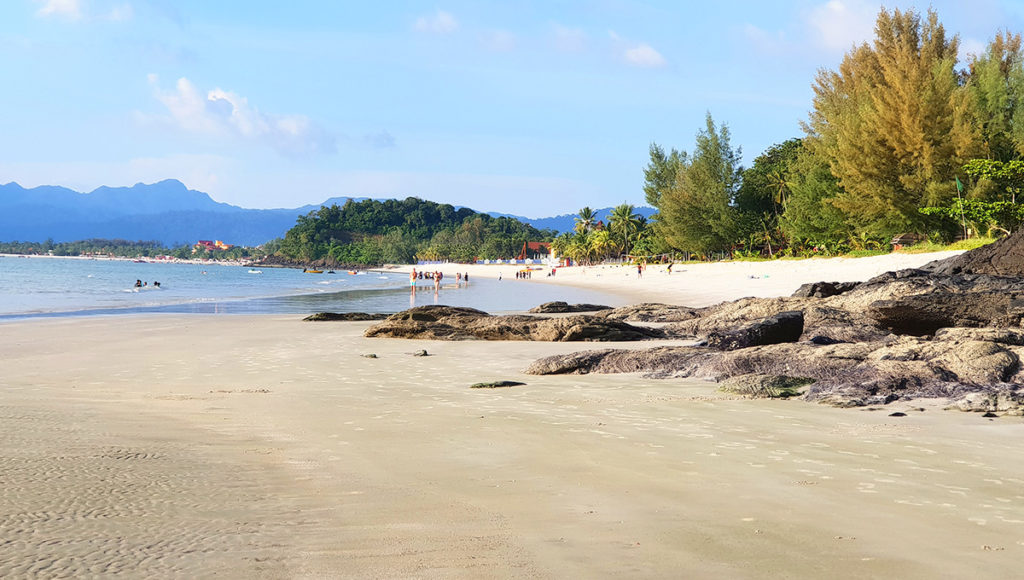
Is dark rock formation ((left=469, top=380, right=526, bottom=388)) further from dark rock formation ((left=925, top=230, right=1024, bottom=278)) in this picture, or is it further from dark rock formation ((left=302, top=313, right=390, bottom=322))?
dark rock formation ((left=302, top=313, right=390, bottom=322))

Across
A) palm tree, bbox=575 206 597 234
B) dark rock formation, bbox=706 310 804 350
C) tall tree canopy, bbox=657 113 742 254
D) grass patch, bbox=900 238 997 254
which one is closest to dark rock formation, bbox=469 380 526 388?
dark rock formation, bbox=706 310 804 350

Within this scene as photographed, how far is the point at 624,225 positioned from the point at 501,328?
114698mm

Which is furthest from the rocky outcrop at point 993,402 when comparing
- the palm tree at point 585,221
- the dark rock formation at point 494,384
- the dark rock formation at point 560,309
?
the palm tree at point 585,221

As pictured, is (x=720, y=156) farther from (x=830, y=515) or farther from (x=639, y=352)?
(x=830, y=515)

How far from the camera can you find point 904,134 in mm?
40875

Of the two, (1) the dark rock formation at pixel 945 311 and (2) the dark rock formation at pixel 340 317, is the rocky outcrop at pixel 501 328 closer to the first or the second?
(1) the dark rock formation at pixel 945 311

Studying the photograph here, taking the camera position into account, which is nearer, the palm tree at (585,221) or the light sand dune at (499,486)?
the light sand dune at (499,486)

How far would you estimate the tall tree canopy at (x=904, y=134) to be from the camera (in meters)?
→ 39.5

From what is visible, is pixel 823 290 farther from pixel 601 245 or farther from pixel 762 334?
pixel 601 245

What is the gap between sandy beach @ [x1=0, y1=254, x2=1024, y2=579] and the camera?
338cm

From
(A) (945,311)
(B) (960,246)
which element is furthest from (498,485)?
(B) (960,246)

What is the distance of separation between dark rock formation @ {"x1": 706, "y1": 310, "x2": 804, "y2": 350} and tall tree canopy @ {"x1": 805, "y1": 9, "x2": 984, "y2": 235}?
3239cm

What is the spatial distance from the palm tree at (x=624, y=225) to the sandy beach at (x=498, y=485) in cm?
12053

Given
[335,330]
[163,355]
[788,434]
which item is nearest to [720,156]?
[335,330]
